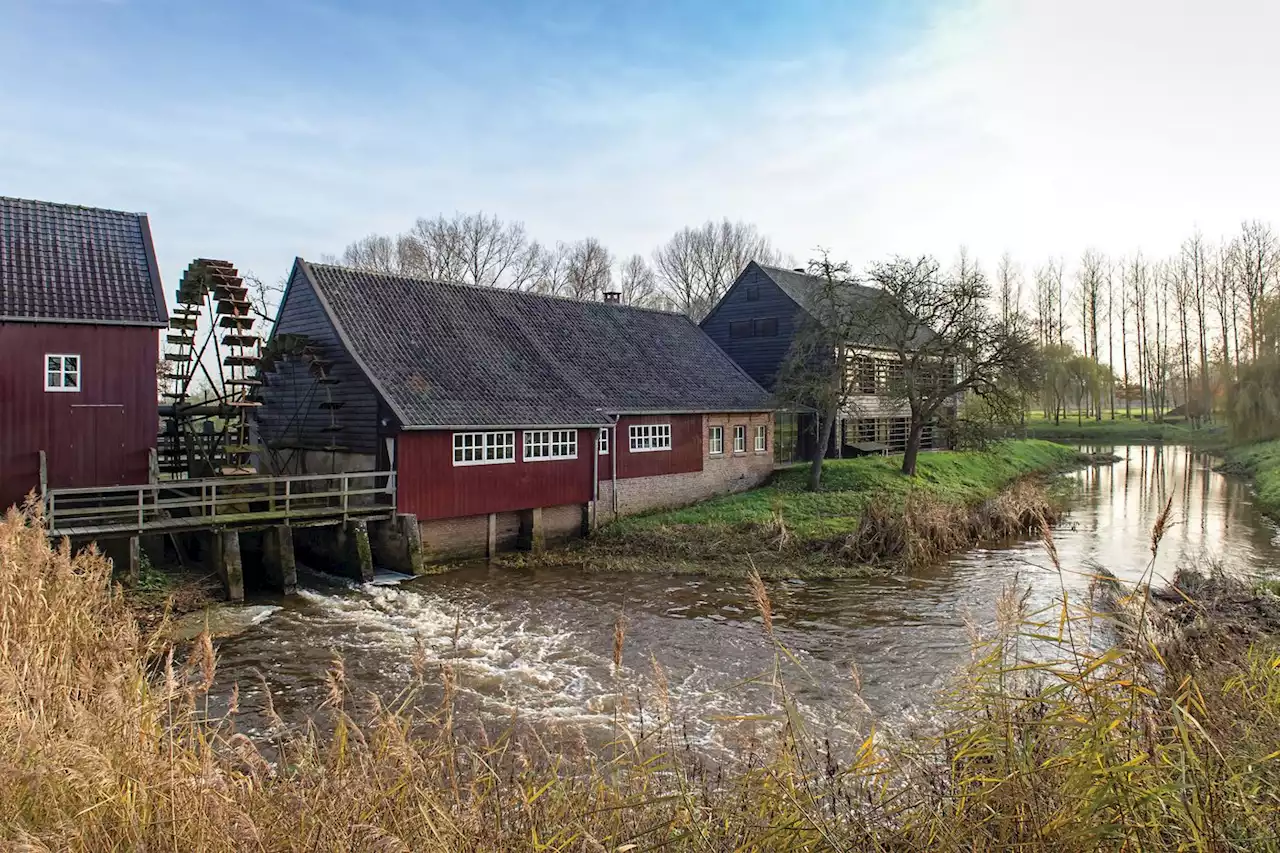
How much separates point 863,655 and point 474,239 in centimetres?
4535

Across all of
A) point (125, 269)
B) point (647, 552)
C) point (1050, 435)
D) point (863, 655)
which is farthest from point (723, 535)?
point (1050, 435)

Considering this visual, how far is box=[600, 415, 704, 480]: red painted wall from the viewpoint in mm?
22109

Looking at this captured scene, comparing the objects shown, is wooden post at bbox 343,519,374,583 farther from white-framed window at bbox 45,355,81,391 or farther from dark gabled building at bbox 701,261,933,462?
dark gabled building at bbox 701,261,933,462

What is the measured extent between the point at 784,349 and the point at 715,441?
283 inches

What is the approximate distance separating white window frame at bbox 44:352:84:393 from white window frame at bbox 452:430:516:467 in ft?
24.5

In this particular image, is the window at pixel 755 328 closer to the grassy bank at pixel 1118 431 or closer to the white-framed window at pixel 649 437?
the white-framed window at pixel 649 437

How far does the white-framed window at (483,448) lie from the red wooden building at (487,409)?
0.03 m

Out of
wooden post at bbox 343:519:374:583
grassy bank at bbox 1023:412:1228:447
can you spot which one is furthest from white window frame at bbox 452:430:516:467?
grassy bank at bbox 1023:412:1228:447

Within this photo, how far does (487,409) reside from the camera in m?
19.0

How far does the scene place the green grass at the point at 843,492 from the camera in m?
20.7

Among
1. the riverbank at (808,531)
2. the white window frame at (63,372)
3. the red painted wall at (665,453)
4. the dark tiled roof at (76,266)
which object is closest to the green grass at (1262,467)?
the riverbank at (808,531)

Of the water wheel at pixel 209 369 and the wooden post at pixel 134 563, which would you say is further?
the water wheel at pixel 209 369

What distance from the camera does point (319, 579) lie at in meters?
17.2

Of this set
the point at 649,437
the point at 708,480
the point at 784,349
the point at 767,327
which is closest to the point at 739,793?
the point at 649,437
